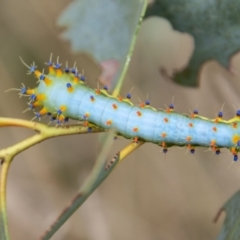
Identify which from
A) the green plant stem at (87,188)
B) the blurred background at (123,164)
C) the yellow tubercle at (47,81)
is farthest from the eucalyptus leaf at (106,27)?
the blurred background at (123,164)

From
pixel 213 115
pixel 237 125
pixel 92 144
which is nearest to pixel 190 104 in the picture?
pixel 213 115

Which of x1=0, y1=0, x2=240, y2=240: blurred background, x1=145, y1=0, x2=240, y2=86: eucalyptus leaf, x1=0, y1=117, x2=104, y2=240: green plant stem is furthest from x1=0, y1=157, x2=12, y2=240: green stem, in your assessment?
x1=0, y1=0, x2=240, y2=240: blurred background

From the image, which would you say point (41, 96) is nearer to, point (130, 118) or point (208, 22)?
point (130, 118)

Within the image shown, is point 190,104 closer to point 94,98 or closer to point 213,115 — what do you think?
point 213,115

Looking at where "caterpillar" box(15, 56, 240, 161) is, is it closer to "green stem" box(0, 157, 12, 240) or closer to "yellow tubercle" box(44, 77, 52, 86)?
"yellow tubercle" box(44, 77, 52, 86)

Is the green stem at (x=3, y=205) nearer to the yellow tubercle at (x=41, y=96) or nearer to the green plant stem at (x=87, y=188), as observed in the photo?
the green plant stem at (x=87, y=188)

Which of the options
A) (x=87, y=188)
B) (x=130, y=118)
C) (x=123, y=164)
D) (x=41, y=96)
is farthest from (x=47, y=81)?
(x=123, y=164)
